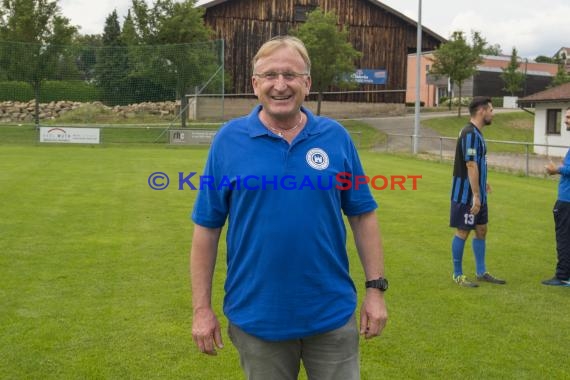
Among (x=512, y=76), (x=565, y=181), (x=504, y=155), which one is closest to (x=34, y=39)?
(x=504, y=155)

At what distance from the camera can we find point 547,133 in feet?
115

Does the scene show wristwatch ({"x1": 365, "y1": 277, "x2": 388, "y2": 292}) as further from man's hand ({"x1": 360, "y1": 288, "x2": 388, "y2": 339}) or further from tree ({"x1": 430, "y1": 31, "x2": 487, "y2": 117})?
tree ({"x1": 430, "y1": 31, "x2": 487, "y2": 117})

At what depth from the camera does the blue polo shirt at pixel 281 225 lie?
2.93 m

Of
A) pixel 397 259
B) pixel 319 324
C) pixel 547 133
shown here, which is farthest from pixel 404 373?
pixel 547 133

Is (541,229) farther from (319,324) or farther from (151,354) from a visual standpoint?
(319,324)

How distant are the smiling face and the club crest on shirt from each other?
19cm

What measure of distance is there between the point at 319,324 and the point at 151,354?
2772 mm

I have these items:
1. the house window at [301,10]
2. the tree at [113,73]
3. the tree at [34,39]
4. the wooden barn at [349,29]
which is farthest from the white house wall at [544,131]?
the tree at [34,39]

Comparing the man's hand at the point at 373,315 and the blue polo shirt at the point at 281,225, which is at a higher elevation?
the blue polo shirt at the point at 281,225

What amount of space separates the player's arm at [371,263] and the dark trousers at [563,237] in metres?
5.27

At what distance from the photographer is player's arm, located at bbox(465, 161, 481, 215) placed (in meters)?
7.55

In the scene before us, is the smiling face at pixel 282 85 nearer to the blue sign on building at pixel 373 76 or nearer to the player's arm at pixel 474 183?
the player's arm at pixel 474 183

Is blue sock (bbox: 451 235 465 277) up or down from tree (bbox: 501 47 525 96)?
down

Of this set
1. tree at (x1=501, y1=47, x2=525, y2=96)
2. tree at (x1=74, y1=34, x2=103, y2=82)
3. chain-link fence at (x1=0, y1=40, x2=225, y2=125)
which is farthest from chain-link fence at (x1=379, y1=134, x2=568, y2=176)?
tree at (x1=501, y1=47, x2=525, y2=96)
